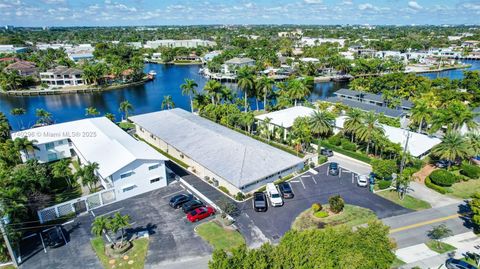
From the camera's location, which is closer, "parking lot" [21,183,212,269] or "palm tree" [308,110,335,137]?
"parking lot" [21,183,212,269]

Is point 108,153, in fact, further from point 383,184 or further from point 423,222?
point 423,222

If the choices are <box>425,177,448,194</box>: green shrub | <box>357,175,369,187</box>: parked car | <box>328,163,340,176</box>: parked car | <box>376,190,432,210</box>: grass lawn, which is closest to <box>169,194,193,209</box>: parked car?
<box>328,163,340,176</box>: parked car

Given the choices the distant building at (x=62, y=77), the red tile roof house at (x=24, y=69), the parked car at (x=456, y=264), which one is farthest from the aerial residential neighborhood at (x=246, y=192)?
the red tile roof house at (x=24, y=69)

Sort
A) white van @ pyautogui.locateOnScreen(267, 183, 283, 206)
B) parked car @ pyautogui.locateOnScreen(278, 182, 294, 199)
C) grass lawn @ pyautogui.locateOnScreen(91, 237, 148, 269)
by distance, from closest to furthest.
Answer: grass lawn @ pyautogui.locateOnScreen(91, 237, 148, 269), white van @ pyautogui.locateOnScreen(267, 183, 283, 206), parked car @ pyautogui.locateOnScreen(278, 182, 294, 199)

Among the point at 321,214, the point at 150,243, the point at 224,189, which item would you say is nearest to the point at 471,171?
the point at 321,214

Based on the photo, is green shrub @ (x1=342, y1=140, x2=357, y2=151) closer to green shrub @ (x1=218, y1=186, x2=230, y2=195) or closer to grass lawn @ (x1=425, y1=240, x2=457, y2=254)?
grass lawn @ (x1=425, y1=240, x2=457, y2=254)

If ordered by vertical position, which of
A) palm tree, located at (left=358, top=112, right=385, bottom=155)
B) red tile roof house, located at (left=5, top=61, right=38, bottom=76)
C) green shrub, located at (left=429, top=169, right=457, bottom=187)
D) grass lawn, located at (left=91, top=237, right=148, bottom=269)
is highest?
red tile roof house, located at (left=5, top=61, right=38, bottom=76)

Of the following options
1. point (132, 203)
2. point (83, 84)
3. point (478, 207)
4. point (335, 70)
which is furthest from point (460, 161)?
point (83, 84)
